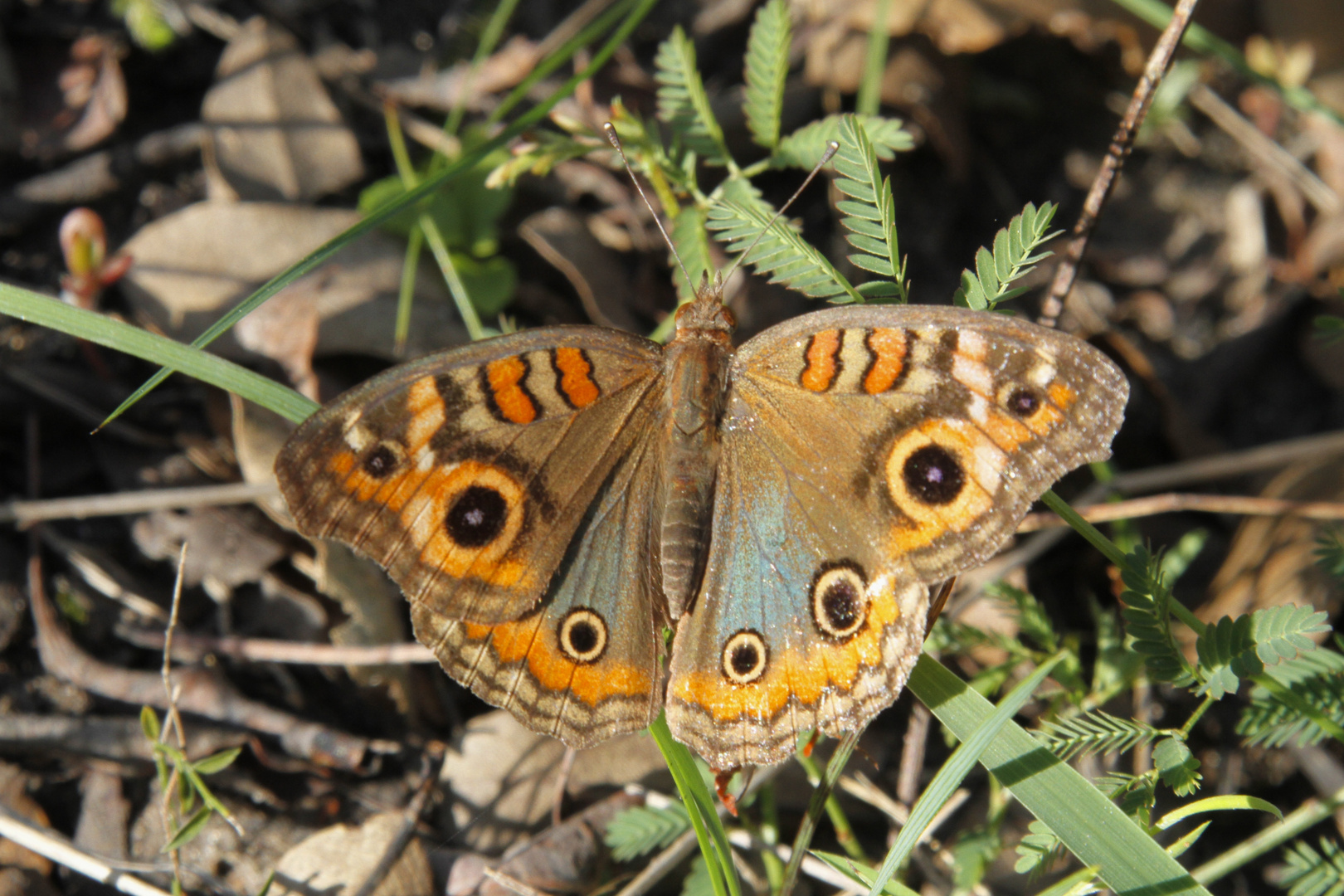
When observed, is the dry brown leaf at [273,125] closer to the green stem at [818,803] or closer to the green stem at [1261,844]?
the green stem at [818,803]

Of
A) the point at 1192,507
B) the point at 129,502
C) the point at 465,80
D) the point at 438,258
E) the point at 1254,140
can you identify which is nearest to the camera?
the point at 129,502

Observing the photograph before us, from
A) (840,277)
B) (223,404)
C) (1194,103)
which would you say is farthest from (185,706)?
(1194,103)

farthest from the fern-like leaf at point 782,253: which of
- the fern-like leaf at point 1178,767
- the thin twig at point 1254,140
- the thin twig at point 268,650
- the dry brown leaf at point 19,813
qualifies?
the thin twig at point 1254,140

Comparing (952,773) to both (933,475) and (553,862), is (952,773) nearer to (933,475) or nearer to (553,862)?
(933,475)

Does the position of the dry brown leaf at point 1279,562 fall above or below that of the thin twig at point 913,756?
above

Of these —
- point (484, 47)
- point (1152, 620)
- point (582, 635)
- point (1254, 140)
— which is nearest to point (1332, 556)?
point (1152, 620)

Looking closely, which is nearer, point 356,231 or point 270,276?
point 356,231

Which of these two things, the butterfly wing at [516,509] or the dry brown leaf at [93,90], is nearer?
the butterfly wing at [516,509]

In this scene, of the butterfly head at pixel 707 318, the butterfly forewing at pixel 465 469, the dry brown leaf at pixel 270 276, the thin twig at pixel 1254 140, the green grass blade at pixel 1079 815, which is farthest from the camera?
the thin twig at pixel 1254 140
